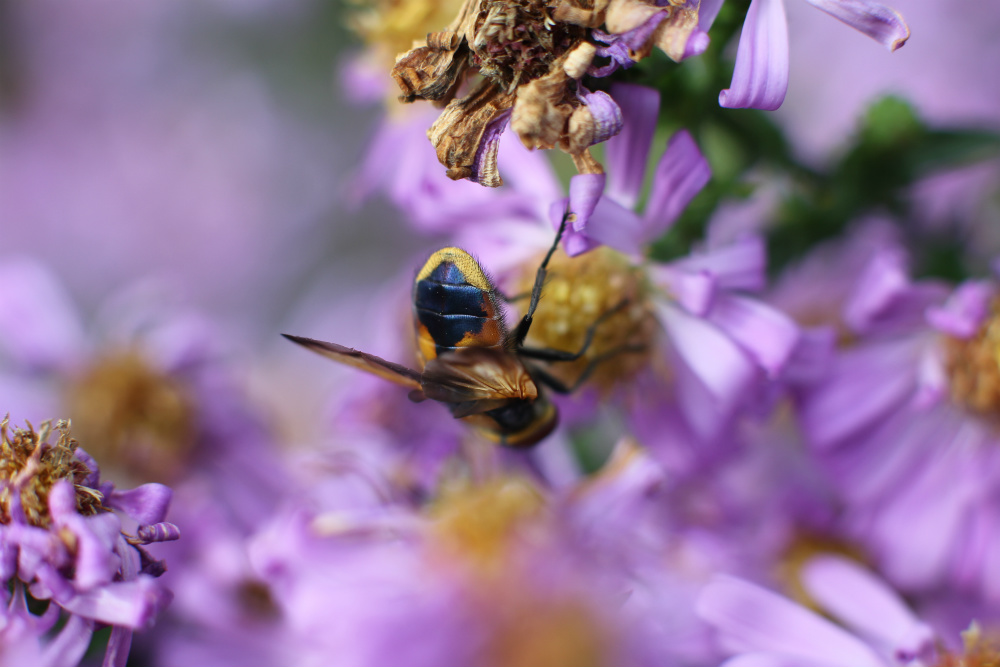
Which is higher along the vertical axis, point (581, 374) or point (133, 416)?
point (133, 416)

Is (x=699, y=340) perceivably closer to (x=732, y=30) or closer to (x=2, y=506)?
(x=732, y=30)

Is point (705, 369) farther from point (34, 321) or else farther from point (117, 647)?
point (34, 321)

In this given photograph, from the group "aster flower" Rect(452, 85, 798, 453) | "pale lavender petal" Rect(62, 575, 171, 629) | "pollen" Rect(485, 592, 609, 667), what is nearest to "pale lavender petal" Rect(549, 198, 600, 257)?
"aster flower" Rect(452, 85, 798, 453)

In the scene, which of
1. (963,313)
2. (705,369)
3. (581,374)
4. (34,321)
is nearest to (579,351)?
(581,374)

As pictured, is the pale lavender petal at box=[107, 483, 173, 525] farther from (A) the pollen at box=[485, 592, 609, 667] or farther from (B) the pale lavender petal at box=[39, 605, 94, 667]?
(A) the pollen at box=[485, 592, 609, 667]

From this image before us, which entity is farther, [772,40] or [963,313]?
[963,313]

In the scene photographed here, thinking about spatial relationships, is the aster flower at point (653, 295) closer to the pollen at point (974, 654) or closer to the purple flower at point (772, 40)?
the purple flower at point (772, 40)

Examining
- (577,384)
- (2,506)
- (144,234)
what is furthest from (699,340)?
(144,234)
